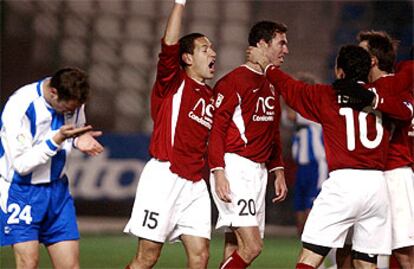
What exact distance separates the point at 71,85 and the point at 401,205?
263 centimetres

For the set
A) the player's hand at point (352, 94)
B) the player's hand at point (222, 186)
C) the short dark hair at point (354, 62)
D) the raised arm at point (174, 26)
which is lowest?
the player's hand at point (222, 186)

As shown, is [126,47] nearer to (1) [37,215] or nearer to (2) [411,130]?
(2) [411,130]

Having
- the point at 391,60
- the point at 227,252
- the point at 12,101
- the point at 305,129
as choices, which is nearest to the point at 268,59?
the point at 391,60

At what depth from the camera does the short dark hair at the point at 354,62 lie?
7.50 m

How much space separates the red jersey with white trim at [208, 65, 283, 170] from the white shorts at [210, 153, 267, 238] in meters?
0.07

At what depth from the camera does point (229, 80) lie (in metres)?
8.05

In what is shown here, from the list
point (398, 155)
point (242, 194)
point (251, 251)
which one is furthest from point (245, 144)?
point (398, 155)

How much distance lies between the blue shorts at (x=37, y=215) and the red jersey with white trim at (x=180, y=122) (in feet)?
2.74

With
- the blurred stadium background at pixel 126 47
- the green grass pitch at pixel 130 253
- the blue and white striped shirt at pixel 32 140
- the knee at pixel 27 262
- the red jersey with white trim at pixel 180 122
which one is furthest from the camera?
the blurred stadium background at pixel 126 47

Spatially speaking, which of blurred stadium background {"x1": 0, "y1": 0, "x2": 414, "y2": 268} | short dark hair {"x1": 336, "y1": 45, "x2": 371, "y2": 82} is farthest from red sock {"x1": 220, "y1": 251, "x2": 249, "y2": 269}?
blurred stadium background {"x1": 0, "y1": 0, "x2": 414, "y2": 268}

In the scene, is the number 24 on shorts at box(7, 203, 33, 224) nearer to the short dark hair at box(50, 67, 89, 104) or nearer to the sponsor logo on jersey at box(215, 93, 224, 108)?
the short dark hair at box(50, 67, 89, 104)

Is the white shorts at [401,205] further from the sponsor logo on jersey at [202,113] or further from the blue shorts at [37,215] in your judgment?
the blue shorts at [37,215]

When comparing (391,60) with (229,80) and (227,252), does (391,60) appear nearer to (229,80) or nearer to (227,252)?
(229,80)

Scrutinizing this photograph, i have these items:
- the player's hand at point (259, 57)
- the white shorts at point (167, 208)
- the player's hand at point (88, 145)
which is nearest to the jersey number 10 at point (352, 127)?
the player's hand at point (259, 57)
